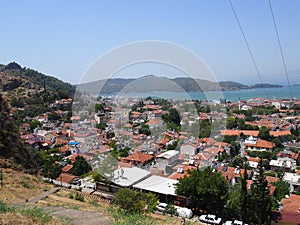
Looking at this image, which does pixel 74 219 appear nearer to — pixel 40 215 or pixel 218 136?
pixel 40 215

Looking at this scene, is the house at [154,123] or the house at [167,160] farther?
the house at [154,123]

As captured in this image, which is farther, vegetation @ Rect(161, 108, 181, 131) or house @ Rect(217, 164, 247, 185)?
house @ Rect(217, 164, 247, 185)

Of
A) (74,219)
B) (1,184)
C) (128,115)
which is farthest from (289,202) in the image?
(1,184)

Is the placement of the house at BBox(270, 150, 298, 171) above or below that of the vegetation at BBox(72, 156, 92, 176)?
below

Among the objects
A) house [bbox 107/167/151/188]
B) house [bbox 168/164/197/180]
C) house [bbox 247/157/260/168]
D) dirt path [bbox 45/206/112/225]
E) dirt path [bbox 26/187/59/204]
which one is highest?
dirt path [bbox 45/206/112/225]

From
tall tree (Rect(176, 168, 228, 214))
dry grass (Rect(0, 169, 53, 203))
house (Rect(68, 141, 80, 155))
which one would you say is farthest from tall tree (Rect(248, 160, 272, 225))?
house (Rect(68, 141, 80, 155))

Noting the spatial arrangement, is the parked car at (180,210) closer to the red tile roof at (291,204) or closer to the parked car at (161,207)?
the parked car at (161,207)


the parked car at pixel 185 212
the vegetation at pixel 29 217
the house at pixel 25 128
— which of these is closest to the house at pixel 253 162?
the parked car at pixel 185 212

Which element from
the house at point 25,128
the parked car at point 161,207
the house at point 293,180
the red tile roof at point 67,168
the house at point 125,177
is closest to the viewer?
the parked car at point 161,207

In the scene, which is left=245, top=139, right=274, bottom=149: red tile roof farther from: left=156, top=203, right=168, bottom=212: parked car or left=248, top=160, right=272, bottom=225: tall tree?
left=156, top=203, right=168, bottom=212: parked car
